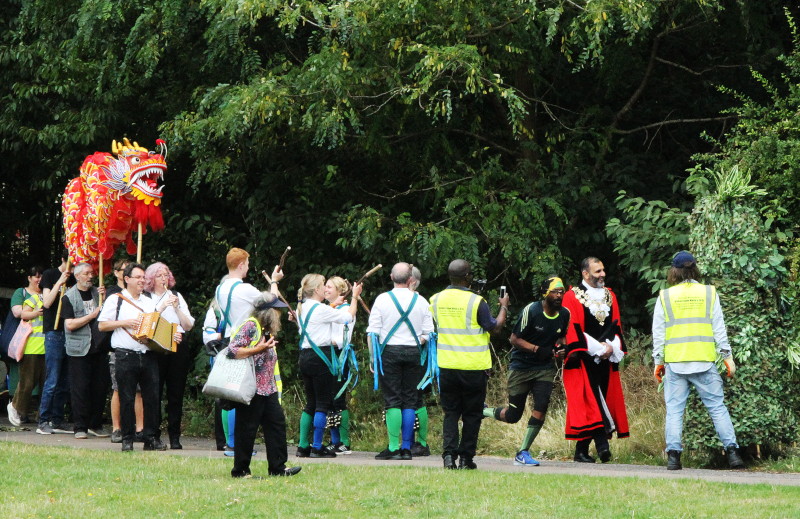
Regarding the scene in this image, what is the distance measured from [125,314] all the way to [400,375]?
2.95 meters

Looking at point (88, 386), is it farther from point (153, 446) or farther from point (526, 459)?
point (526, 459)

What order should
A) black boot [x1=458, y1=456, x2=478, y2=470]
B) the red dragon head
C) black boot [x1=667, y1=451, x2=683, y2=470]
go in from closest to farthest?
1. black boot [x1=458, y1=456, x2=478, y2=470]
2. black boot [x1=667, y1=451, x2=683, y2=470]
3. the red dragon head

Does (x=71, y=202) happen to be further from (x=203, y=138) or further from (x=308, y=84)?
(x=308, y=84)

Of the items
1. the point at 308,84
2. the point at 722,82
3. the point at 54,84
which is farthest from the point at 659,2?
the point at 54,84

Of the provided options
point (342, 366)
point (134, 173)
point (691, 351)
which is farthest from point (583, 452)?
point (134, 173)

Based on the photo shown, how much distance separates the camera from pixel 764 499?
8680 mm

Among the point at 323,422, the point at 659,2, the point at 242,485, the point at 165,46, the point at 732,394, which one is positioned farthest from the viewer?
the point at 165,46

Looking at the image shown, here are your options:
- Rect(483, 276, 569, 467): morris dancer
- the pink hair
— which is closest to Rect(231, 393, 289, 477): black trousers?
Rect(483, 276, 569, 467): morris dancer

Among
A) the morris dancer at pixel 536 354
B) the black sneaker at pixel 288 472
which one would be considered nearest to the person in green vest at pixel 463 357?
the morris dancer at pixel 536 354

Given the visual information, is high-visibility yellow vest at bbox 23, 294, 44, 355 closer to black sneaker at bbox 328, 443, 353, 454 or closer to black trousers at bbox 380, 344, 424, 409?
black sneaker at bbox 328, 443, 353, 454

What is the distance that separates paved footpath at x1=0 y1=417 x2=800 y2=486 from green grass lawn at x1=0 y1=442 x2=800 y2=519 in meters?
0.58

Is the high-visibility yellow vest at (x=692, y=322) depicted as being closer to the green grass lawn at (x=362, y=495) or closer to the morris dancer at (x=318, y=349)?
the green grass lawn at (x=362, y=495)

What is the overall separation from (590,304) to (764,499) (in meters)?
3.11

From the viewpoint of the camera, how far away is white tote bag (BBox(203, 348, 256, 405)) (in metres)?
9.56
